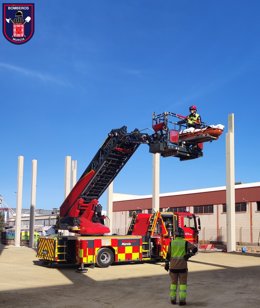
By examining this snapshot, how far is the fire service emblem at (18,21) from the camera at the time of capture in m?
14.4

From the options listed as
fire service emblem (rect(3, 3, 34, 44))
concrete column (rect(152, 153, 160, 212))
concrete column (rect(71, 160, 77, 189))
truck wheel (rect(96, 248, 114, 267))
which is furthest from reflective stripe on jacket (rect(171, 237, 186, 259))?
concrete column (rect(71, 160, 77, 189))

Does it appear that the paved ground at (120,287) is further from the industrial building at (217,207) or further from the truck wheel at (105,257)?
the industrial building at (217,207)

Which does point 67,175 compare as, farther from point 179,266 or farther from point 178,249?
point 179,266

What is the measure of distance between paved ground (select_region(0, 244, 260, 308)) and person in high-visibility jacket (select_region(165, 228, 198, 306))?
1.15ft

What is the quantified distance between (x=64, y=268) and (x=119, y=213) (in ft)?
128

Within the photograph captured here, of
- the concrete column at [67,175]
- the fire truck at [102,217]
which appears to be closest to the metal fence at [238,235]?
the concrete column at [67,175]

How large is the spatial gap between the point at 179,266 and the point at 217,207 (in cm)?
3482

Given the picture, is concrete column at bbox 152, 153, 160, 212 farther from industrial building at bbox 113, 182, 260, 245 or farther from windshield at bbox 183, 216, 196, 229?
industrial building at bbox 113, 182, 260, 245

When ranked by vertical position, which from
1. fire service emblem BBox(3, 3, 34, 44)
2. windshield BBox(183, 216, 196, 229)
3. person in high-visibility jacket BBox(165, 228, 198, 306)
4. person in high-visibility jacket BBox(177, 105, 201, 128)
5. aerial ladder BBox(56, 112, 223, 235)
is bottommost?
person in high-visibility jacket BBox(165, 228, 198, 306)

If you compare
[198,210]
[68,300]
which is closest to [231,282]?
[68,300]

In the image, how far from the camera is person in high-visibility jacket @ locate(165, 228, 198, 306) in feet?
30.6

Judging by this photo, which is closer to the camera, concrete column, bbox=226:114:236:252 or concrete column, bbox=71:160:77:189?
concrete column, bbox=226:114:236:252

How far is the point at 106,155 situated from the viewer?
17.5m

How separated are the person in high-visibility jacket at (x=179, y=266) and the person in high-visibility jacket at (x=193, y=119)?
7.00 metres
